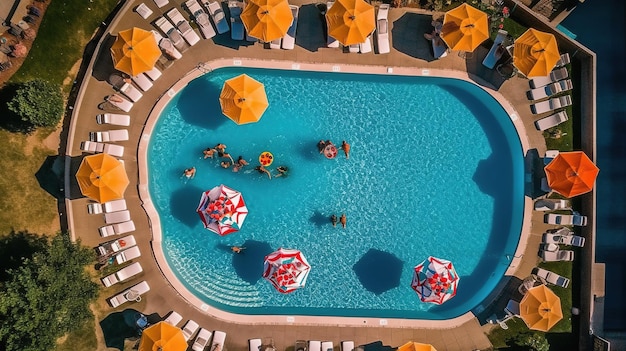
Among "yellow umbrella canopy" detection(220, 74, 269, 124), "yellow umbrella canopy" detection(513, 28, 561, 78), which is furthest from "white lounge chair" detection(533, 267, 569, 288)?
"yellow umbrella canopy" detection(220, 74, 269, 124)

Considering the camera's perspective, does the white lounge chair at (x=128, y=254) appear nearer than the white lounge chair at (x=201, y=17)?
Yes

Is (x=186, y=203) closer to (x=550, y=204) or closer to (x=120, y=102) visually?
(x=120, y=102)

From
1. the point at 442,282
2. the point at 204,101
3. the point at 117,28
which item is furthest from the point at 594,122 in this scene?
the point at 117,28

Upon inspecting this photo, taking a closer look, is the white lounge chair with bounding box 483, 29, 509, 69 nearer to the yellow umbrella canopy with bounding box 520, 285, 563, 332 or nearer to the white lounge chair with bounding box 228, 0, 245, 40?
the yellow umbrella canopy with bounding box 520, 285, 563, 332

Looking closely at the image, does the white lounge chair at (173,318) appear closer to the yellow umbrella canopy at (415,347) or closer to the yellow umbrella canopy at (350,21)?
the yellow umbrella canopy at (415,347)

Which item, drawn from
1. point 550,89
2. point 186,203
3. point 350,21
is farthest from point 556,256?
point 186,203

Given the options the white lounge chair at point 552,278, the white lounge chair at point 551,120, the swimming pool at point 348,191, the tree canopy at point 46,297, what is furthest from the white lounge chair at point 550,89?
the tree canopy at point 46,297
